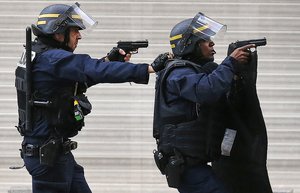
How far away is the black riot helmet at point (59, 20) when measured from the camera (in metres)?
5.21

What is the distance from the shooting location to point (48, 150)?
512 centimetres

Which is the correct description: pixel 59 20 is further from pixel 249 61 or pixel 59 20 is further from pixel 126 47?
pixel 249 61

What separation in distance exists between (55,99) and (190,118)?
896 mm

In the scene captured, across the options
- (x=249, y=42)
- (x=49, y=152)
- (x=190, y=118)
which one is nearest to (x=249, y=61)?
(x=249, y=42)

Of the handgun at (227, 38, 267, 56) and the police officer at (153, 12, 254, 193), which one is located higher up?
the handgun at (227, 38, 267, 56)

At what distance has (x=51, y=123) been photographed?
203 inches

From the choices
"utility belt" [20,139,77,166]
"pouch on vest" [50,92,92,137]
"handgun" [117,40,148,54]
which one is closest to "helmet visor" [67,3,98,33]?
"handgun" [117,40,148,54]

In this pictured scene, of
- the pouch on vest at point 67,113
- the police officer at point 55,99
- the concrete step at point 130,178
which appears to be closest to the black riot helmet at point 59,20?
the police officer at point 55,99

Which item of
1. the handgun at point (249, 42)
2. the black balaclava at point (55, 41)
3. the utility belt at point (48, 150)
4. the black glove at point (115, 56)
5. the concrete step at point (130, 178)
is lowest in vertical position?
the concrete step at point (130, 178)

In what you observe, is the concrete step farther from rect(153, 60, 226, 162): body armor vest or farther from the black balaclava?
rect(153, 60, 226, 162): body armor vest

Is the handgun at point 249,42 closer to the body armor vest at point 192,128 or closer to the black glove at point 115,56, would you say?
the body armor vest at point 192,128

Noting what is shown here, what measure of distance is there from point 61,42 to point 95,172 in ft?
8.28

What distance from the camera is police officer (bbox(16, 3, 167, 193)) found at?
200 inches

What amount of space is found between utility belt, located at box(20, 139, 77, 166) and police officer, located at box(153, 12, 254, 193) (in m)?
0.66
